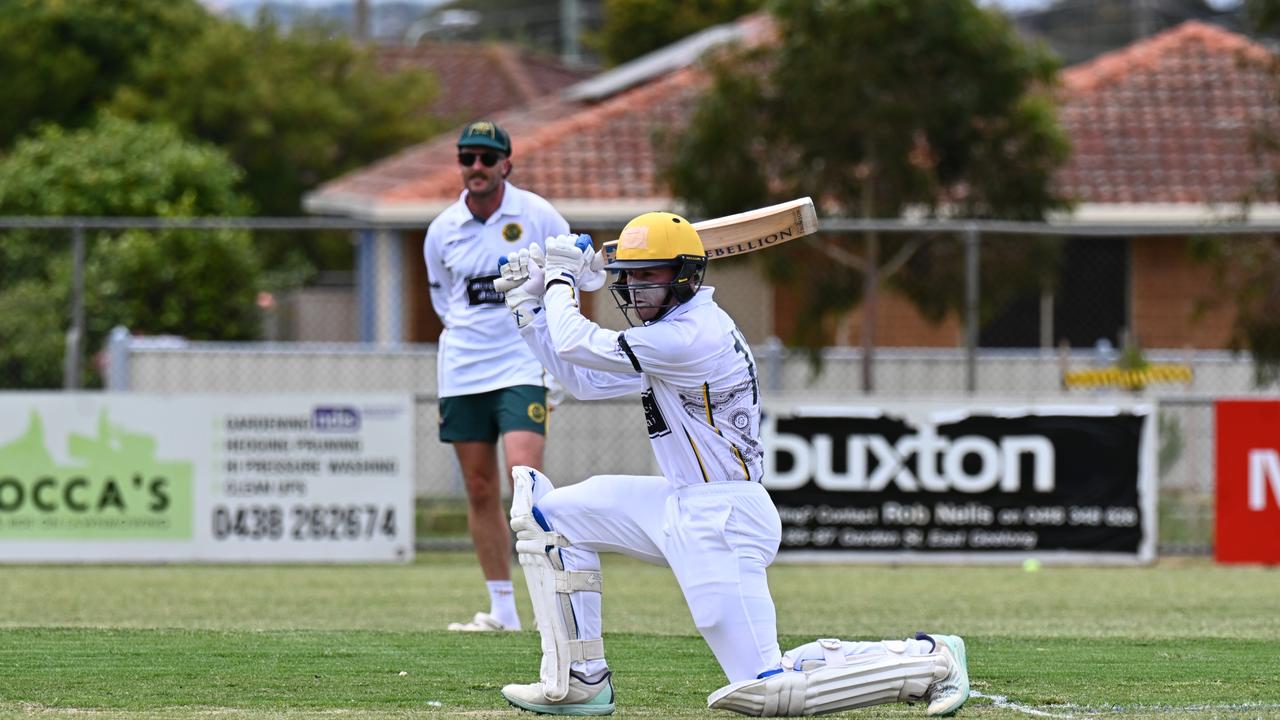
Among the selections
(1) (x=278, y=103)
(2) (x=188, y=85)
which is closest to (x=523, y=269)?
(2) (x=188, y=85)

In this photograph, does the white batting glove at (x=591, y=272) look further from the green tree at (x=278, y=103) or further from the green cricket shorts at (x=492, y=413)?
the green tree at (x=278, y=103)

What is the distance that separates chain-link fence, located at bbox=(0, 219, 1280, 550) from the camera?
15477mm

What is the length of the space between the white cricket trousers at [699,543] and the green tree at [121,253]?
1301 cm

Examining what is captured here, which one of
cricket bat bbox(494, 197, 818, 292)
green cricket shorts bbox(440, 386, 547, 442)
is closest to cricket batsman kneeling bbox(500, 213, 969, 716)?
cricket bat bbox(494, 197, 818, 292)

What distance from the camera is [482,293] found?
31.3 ft

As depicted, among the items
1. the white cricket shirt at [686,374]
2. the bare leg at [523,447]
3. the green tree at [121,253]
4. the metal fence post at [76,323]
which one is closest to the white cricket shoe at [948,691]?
the white cricket shirt at [686,374]

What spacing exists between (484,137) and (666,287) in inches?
120

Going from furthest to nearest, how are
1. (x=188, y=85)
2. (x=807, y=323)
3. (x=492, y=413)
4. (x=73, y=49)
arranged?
1. (x=73, y=49)
2. (x=188, y=85)
3. (x=807, y=323)
4. (x=492, y=413)

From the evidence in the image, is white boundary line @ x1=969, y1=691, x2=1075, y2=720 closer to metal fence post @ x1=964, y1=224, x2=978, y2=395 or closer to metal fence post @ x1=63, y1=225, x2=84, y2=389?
metal fence post @ x1=964, y1=224, x2=978, y2=395

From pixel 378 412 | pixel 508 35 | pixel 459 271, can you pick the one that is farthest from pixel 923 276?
pixel 508 35

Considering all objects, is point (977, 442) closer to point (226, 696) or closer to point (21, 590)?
point (21, 590)

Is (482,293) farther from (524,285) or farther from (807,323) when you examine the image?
(807,323)

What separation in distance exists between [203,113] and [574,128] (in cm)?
1259

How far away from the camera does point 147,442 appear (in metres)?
13.7
